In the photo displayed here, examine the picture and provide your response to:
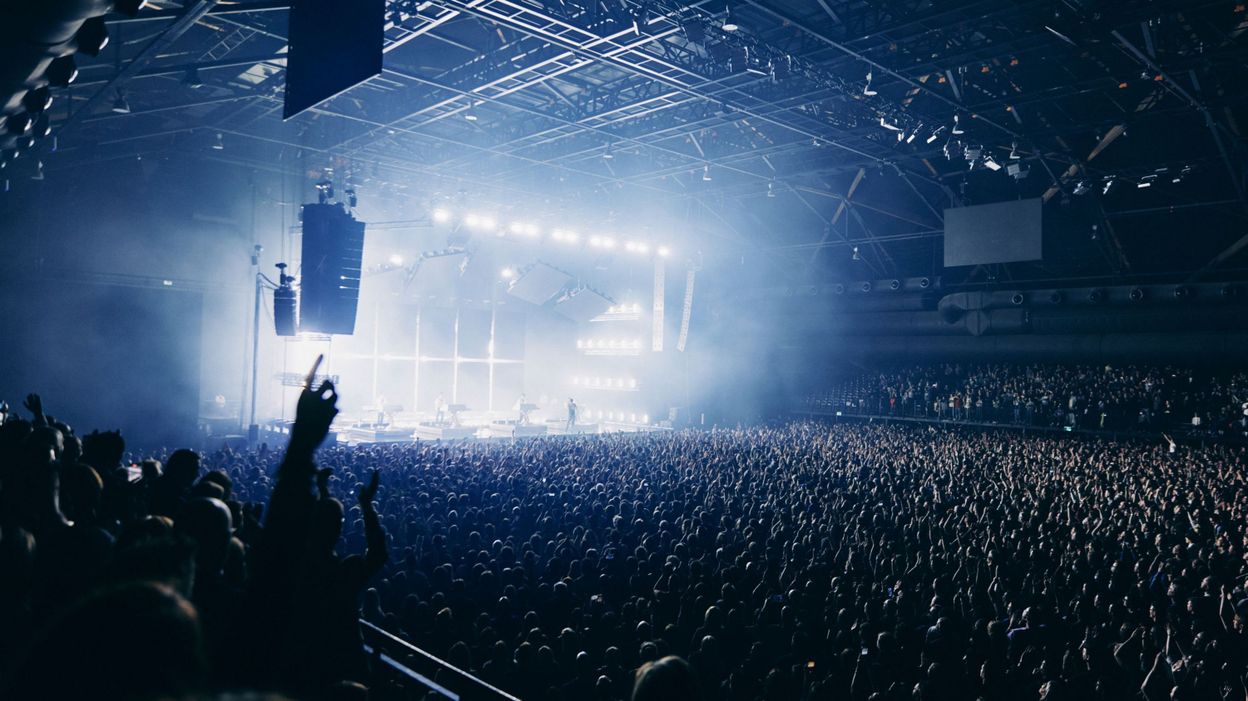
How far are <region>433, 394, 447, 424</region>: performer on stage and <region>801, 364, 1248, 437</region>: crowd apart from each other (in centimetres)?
1596

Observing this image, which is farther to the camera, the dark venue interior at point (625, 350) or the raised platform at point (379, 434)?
the raised platform at point (379, 434)

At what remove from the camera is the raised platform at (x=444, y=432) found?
81.9 feet

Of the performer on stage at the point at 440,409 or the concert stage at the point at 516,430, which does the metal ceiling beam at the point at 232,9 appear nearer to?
the concert stage at the point at 516,430

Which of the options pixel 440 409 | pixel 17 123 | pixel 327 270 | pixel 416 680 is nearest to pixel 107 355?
pixel 327 270

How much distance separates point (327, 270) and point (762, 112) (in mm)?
10659

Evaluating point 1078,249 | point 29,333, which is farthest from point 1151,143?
point 29,333

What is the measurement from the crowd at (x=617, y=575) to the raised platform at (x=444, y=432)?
11.0 metres

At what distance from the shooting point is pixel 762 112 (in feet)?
58.3

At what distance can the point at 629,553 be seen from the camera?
26.8 ft

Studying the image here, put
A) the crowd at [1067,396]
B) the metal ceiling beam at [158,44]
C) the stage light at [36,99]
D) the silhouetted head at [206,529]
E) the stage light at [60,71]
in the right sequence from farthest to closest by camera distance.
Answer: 1. the crowd at [1067,396]
2. the metal ceiling beam at [158,44]
3. the stage light at [36,99]
4. the stage light at [60,71]
5. the silhouetted head at [206,529]

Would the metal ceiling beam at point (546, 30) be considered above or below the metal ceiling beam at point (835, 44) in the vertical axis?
below

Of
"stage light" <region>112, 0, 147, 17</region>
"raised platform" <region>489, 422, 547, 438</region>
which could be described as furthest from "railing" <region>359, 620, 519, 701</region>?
"raised platform" <region>489, 422, 547, 438</region>

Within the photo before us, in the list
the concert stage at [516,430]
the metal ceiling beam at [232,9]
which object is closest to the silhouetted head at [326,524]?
the metal ceiling beam at [232,9]

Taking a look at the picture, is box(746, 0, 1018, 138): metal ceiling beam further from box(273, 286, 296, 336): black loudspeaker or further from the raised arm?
box(273, 286, 296, 336): black loudspeaker
